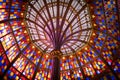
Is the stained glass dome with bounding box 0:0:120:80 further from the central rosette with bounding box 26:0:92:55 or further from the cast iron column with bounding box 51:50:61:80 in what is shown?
A: the cast iron column with bounding box 51:50:61:80

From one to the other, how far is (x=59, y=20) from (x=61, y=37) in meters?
3.23

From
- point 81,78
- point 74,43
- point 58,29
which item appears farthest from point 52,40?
point 81,78

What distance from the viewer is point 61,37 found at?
70.3 ft

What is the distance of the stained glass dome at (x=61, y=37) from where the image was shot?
21.9 metres

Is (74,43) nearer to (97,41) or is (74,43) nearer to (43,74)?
(97,41)

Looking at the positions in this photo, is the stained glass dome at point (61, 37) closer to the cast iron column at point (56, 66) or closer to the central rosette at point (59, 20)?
the central rosette at point (59, 20)

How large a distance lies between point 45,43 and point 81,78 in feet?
25.2

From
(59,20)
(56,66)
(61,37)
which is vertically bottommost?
(56,66)

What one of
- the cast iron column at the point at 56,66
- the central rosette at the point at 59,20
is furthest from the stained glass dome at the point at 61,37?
the cast iron column at the point at 56,66

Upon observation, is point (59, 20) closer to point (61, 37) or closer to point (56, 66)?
point (61, 37)

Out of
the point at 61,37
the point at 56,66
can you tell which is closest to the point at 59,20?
the point at 61,37

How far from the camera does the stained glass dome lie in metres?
21.9

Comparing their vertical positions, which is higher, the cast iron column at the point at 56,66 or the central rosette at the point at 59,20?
the central rosette at the point at 59,20

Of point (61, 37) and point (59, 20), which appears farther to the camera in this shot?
point (59, 20)
